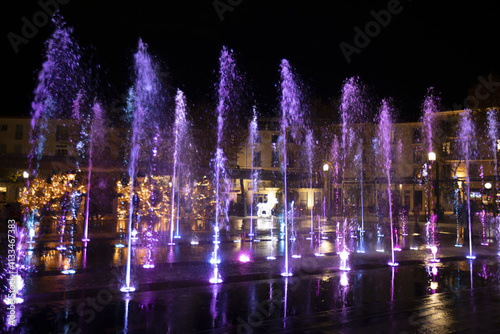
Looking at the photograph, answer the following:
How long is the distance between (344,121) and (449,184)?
12.8m

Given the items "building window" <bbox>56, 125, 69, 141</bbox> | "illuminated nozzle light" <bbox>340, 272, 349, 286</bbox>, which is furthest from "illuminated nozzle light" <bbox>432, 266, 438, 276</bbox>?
"building window" <bbox>56, 125, 69, 141</bbox>

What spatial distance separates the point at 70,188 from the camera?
86.3 ft

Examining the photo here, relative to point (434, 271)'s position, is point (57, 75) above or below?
above

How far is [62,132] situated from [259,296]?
47.9 m

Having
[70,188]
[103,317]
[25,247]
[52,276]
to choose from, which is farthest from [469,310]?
[70,188]

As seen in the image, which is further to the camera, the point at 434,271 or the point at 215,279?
the point at 434,271

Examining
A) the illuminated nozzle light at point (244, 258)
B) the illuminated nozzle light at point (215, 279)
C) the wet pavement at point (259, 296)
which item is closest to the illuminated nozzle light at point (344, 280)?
the wet pavement at point (259, 296)

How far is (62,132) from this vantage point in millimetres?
48719

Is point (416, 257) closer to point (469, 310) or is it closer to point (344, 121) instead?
point (469, 310)

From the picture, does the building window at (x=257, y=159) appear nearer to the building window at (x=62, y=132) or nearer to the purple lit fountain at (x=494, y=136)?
the building window at (x=62, y=132)

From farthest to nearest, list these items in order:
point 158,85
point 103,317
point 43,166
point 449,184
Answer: point 449,184 < point 158,85 < point 43,166 < point 103,317

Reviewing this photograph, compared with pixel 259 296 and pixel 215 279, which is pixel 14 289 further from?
pixel 259 296

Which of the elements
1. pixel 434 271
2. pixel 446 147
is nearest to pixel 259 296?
pixel 434 271

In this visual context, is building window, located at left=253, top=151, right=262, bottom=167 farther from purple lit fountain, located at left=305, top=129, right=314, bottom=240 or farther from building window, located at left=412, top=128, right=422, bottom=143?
building window, located at left=412, top=128, right=422, bottom=143
